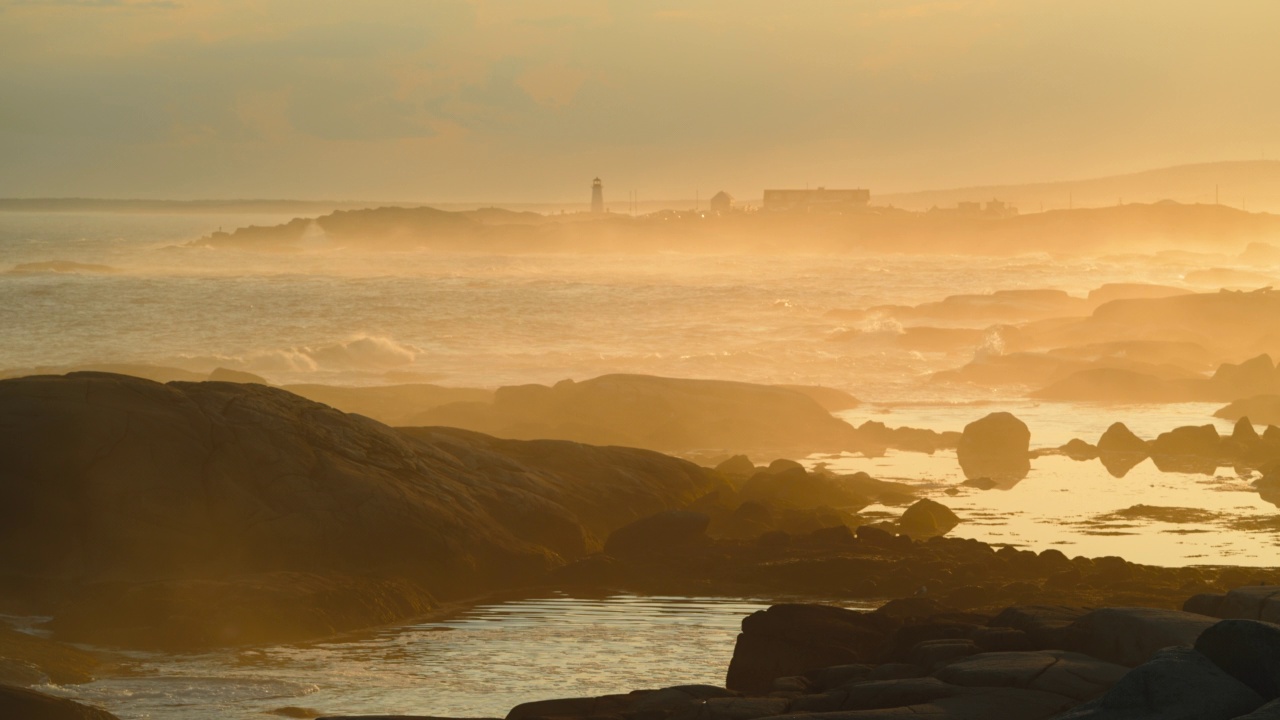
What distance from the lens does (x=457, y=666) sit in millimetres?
13539

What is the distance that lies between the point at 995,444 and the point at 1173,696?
65.4ft

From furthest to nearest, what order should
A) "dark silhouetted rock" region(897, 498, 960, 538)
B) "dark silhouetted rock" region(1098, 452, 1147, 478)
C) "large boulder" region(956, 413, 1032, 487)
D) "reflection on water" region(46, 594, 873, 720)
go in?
1. "large boulder" region(956, 413, 1032, 487)
2. "dark silhouetted rock" region(1098, 452, 1147, 478)
3. "dark silhouetted rock" region(897, 498, 960, 538)
4. "reflection on water" region(46, 594, 873, 720)

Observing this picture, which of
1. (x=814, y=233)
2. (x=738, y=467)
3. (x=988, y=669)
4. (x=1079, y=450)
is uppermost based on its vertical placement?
(x=814, y=233)

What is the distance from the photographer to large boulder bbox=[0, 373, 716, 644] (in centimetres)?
1502

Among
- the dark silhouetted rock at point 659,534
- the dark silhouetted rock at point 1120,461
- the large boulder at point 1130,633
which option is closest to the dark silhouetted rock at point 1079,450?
the dark silhouetted rock at point 1120,461

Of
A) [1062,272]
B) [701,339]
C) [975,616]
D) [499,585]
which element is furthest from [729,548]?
[1062,272]

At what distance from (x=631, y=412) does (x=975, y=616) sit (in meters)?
19.8

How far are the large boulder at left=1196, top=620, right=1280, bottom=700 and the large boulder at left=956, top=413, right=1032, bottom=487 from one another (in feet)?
59.1

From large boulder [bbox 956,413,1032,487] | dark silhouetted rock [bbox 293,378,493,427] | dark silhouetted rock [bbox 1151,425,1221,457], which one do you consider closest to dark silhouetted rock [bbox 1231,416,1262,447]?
dark silhouetted rock [bbox 1151,425,1221,457]

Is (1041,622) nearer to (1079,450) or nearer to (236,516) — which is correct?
(236,516)

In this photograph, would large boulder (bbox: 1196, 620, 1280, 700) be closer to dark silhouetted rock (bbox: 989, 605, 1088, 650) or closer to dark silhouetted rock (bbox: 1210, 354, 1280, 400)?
dark silhouetted rock (bbox: 989, 605, 1088, 650)

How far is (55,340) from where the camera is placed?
67.0 m

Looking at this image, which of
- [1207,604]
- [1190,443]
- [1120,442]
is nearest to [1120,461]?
[1120,442]

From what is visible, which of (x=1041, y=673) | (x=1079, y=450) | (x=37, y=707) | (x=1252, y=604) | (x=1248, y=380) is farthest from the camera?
(x=1248, y=380)
